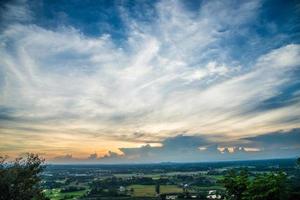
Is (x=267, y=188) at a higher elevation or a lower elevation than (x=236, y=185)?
lower

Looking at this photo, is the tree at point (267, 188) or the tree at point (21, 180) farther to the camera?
the tree at point (267, 188)

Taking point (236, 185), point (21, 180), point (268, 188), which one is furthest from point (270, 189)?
point (21, 180)

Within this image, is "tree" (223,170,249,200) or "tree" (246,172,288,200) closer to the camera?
"tree" (246,172,288,200)

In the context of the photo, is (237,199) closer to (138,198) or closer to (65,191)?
(138,198)

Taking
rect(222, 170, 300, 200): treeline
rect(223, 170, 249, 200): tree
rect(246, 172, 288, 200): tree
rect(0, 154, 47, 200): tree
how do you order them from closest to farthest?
rect(0, 154, 47, 200): tree → rect(246, 172, 288, 200): tree → rect(222, 170, 300, 200): treeline → rect(223, 170, 249, 200): tree

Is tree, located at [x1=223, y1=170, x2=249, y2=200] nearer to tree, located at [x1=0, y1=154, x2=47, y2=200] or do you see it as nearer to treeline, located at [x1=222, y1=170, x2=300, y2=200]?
treeline, located at [x1=222, y1=170, x2=300, y2=200]

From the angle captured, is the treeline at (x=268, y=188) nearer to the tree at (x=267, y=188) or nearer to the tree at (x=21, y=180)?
the tree at (x=267, y=188)

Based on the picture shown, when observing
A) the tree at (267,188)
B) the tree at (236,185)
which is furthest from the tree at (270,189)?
the tree at (236,185)

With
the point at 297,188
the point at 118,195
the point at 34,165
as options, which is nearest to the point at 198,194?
the point at 118,195

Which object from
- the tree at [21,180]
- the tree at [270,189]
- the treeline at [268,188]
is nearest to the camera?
the tree at [21,180]

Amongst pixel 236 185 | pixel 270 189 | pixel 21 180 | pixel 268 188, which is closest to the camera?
pixel 21 180

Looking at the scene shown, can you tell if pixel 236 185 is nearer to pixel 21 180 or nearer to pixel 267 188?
pixel 267 188

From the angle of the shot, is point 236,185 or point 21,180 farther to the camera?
point 236,185

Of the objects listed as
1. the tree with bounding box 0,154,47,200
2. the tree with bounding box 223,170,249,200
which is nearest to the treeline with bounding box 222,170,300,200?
the tree with bounding box 223,170,249,200
